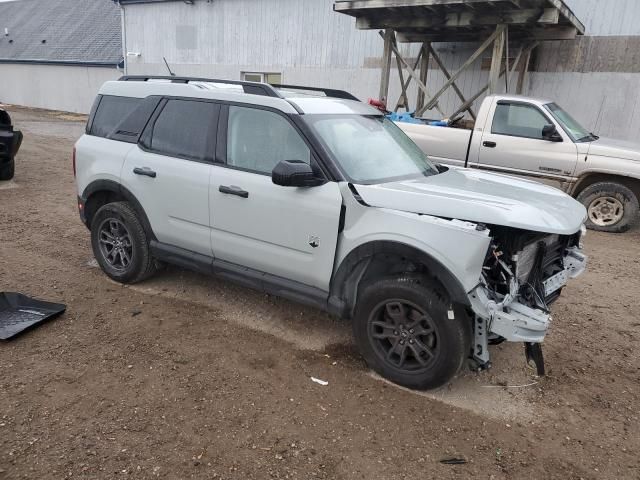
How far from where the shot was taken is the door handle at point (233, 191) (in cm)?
378

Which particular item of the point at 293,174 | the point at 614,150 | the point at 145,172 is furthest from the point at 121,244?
the point at 614,150

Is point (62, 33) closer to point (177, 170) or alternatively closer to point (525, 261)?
point (177, 170)

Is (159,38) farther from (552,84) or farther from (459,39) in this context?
(552,84)

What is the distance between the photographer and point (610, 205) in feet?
24.9

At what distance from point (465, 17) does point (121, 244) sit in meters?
8.05

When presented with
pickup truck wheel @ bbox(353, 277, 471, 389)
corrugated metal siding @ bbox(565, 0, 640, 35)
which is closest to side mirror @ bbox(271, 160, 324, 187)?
pickup truck wheel @ bbox(353, 277, 471, 389)

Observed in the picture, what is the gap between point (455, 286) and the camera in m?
2.97

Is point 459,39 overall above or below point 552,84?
above

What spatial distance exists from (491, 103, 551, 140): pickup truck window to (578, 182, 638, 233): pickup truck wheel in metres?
→ 1.18

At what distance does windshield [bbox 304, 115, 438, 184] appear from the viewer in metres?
3.60

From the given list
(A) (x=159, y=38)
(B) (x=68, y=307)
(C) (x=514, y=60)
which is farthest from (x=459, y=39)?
(A) (x=159, y=38)

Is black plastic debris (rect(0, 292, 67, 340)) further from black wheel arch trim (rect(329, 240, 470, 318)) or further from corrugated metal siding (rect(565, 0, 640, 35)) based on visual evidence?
corrugated metal siding (rect(565, 0, 640, 35))

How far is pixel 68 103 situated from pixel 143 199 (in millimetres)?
25387

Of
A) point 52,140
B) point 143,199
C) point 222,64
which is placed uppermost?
point 222,64
